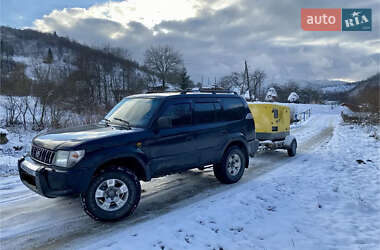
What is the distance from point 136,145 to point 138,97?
1.51 metres

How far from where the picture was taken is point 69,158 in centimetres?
380

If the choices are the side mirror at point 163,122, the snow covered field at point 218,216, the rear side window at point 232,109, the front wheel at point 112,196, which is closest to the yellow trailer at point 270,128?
the snow covered field at point 218,216

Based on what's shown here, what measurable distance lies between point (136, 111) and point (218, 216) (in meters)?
2.51

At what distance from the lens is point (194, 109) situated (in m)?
5.51

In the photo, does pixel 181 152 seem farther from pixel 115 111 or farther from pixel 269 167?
pixel 269 167

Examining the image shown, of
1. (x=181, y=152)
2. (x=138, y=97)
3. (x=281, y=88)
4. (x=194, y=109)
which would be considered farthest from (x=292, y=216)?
(x=281, y=88)

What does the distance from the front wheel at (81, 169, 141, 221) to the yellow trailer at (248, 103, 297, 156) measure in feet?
20.9

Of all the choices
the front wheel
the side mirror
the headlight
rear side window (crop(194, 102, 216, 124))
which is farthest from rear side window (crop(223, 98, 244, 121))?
the headlight

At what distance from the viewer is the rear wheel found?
6066mm

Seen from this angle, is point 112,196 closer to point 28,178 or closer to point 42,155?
point 42,155

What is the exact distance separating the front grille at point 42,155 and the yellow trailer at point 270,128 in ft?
24.0

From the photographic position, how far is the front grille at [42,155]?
13.0ft

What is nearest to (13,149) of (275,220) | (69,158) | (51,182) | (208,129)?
(51,182)

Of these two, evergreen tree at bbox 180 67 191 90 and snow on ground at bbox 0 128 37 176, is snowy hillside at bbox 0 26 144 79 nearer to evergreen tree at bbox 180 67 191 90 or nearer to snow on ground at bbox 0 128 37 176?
evergreen tree at bbox 180 67 191 90
